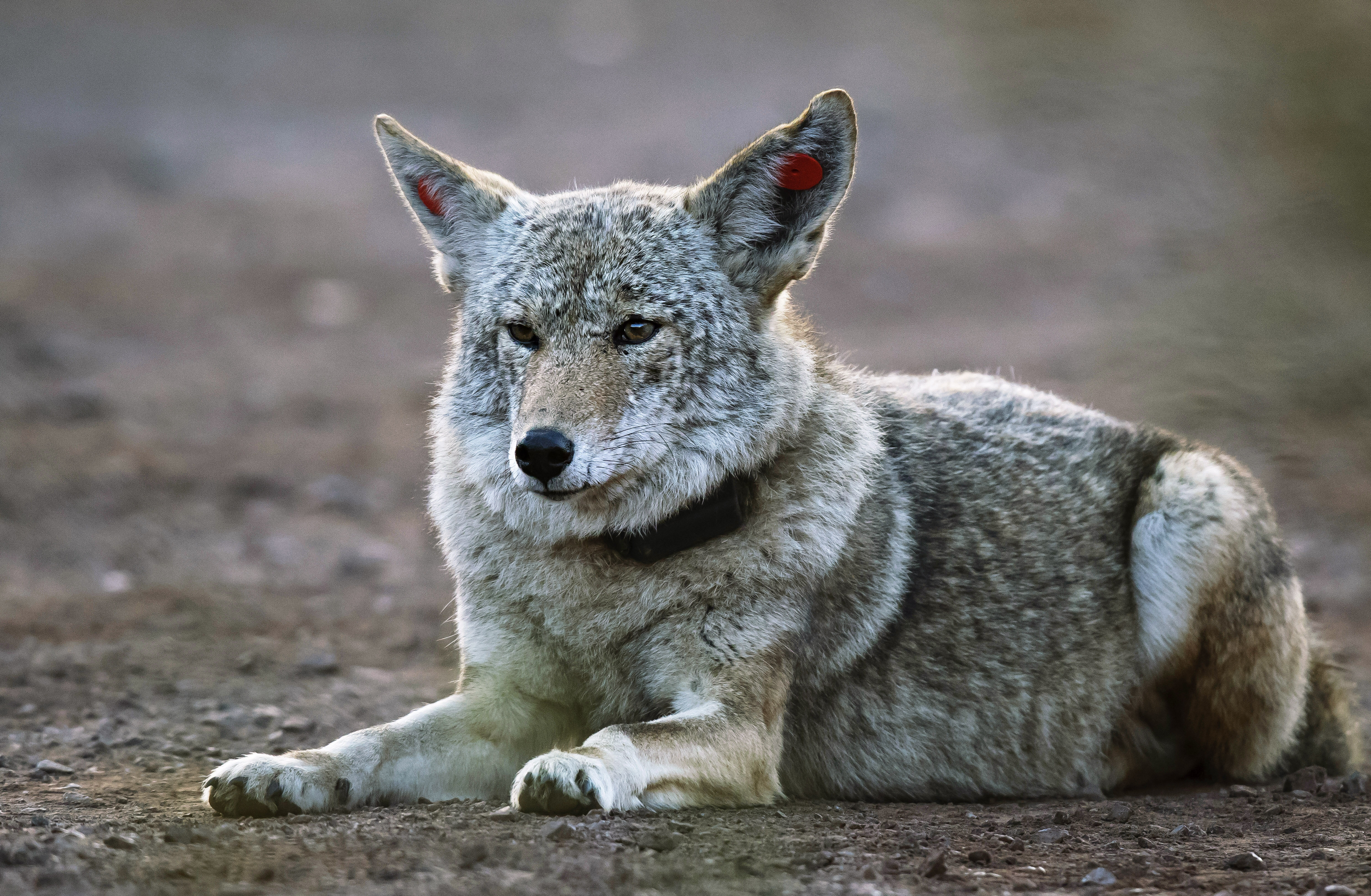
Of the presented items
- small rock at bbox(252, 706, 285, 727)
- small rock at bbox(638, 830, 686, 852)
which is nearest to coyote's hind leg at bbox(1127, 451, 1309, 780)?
small rock at bbox(638, 830, 686, 852)

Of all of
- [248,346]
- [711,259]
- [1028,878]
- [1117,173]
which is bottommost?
[1028,878]

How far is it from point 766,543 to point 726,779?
884 millimetres

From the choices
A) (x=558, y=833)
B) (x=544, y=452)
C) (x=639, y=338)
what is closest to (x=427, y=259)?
(x=639, y=338)

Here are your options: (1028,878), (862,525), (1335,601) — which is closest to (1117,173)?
(1335,601)

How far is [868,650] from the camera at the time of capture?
5066 mm

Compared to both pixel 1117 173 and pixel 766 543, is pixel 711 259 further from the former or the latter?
pixel 1117 173

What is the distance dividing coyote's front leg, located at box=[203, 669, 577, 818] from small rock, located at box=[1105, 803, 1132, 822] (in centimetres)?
201

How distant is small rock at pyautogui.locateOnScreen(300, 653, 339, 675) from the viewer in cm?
656

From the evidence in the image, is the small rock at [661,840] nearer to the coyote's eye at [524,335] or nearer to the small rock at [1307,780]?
the coyote's eye at [524,335]

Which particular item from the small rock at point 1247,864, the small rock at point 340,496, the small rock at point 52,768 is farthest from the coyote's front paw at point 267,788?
the small rock at point 340,496

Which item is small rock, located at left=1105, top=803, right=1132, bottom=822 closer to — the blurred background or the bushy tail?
the bushy tail

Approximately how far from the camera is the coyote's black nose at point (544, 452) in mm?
4273

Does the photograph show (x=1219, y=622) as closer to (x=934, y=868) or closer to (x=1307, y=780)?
(x=1307, y=780)

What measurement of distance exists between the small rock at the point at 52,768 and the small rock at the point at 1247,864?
4217 mm
